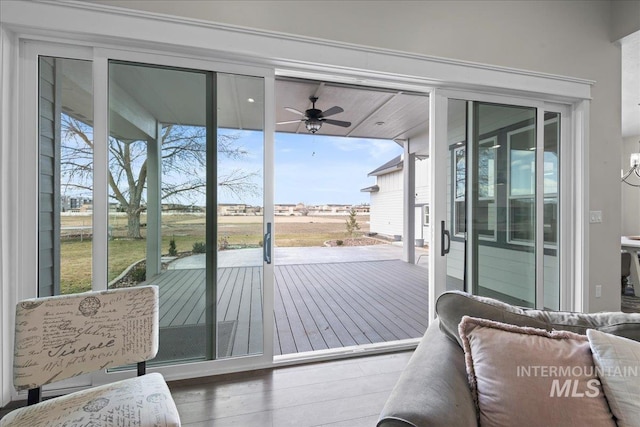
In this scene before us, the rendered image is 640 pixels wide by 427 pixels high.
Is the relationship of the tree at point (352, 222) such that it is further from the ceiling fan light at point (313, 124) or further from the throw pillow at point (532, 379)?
the throw pillow at point (532, 379)

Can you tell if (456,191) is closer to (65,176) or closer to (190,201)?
(190,201)

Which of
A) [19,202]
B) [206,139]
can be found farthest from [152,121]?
[19,202]

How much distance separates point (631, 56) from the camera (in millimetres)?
3461

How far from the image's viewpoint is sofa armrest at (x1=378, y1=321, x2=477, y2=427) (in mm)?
788

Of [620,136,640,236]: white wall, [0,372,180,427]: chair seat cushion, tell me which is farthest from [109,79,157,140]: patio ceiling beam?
[620,136,640,236]: white wall

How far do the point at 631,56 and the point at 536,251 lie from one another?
2.78 meters

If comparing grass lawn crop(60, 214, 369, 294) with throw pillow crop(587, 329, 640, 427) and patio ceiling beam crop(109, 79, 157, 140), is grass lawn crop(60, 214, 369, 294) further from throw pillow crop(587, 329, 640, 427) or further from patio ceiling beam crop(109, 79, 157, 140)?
throw pillow crop(587, 329, 640, 427)

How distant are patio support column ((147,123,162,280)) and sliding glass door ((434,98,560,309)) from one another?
2314 mm

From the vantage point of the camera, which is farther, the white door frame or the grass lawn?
the white door frame

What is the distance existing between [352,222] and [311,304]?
7.49 meters

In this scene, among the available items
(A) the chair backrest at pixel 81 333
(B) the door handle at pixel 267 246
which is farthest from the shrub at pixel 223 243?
Result: (A) the chair backrest at pixel 81 333

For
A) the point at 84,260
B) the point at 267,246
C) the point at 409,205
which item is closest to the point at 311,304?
the point at 267,246

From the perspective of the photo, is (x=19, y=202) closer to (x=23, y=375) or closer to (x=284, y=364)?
(x=23, y=375)

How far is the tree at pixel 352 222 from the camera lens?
11266 mm
